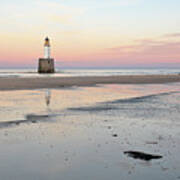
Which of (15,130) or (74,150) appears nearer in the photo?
(74,150)

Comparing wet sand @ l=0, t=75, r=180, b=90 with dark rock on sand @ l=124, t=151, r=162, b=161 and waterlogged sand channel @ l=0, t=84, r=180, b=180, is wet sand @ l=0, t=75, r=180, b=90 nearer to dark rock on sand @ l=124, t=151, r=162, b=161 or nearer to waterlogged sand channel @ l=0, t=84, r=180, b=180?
waterlogged sand channel @ l=0, t=84, r=180, b=180

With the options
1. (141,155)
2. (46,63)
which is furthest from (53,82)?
(46,63)

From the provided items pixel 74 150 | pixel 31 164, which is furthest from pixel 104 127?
pixel 31 164

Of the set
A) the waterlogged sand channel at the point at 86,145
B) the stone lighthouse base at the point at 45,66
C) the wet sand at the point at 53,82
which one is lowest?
the waterlogged sand channel at the point at 86,145

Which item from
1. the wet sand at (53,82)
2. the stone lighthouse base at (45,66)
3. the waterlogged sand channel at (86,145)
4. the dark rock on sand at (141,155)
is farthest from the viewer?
the stone lighthouse base at (45,66)

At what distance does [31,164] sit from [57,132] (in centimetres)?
324

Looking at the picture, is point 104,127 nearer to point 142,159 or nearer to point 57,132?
point 57,132

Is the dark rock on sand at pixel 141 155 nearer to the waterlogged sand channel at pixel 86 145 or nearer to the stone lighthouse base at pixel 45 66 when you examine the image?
the waterlogged sand channel at pixel 86 145

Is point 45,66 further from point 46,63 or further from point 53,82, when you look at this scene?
point 53,82

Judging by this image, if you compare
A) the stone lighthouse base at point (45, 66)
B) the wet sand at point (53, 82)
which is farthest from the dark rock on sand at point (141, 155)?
the stone lighthouse base at point (45, 66)

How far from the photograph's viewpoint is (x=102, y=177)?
529 centimetres

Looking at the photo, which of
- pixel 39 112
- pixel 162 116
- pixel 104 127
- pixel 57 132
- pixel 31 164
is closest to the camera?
pixel 31 164

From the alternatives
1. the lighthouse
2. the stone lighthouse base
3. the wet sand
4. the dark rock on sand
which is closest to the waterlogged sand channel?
the dark rock on sand

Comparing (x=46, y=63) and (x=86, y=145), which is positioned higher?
(x=46, y=63)
